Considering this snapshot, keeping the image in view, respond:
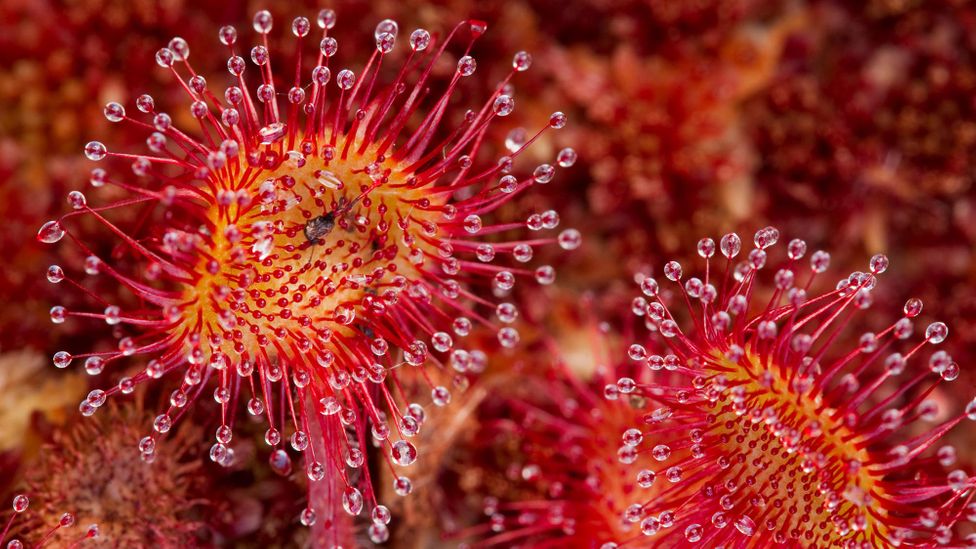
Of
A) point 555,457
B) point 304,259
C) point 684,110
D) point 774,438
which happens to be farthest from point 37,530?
point 684,110

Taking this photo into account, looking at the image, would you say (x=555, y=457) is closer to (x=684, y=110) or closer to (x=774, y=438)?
(x=774, y=438)

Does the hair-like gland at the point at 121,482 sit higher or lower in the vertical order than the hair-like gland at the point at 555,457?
lower

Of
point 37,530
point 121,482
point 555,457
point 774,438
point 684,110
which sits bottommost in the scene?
point 37,530

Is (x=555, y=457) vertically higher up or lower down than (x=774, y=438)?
lower down

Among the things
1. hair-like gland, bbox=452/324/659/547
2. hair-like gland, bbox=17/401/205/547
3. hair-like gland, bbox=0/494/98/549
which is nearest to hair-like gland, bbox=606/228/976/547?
hair-like gland, bbox=452/324/659/547

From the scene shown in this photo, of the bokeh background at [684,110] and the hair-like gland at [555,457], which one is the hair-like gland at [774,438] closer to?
the hair-like gland at [555,457]

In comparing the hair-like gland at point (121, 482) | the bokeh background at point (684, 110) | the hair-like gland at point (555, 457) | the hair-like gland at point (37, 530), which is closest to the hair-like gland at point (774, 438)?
the hair-like gland at point (555, 457)

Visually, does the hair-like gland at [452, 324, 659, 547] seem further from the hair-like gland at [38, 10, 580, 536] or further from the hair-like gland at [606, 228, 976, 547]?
the hair-like gland at [38, 10, 580, 536]
